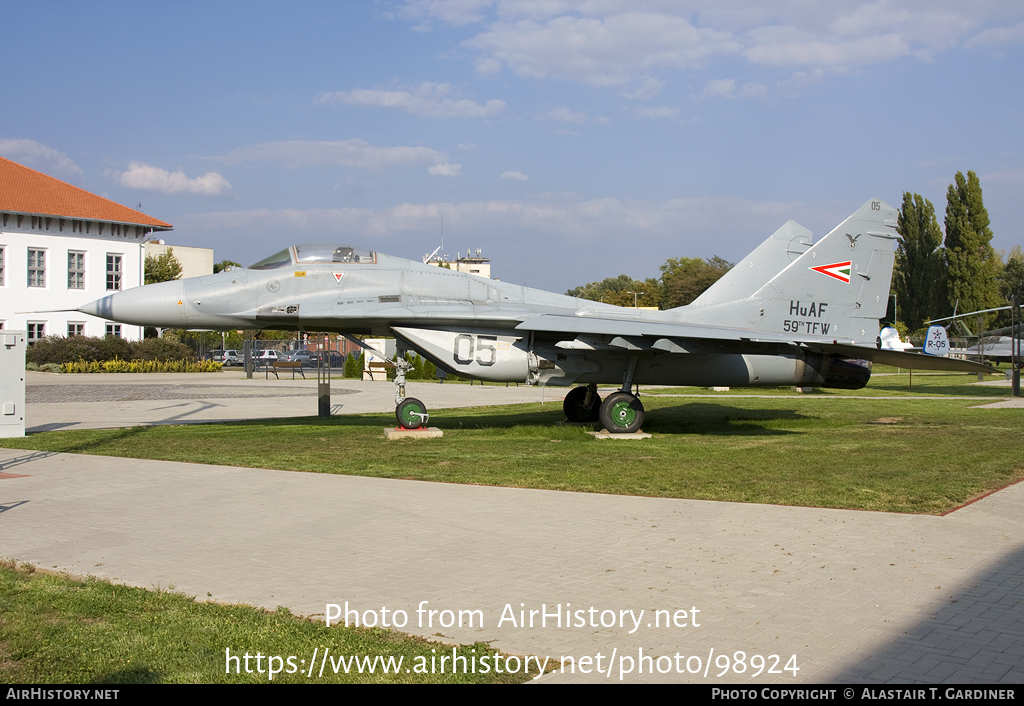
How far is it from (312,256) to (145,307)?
2892 millimetres

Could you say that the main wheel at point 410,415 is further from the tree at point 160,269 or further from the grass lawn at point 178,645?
the tree at point 160,269

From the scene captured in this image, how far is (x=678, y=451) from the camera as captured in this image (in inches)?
486

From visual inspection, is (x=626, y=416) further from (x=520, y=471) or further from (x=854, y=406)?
(x=854, y=406)

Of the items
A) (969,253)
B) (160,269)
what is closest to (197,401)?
(160,269)

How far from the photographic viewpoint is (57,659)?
4.05 meters

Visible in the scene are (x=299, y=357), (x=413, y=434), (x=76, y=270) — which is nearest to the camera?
(x=413, y=434)

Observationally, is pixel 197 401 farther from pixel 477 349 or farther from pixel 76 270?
pixel 76 270

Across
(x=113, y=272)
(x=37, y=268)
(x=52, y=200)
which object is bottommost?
(x=37, y=268)

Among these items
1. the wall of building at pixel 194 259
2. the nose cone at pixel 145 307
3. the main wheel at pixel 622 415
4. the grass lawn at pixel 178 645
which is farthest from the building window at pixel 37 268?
the grass lawn at pixel 178 645

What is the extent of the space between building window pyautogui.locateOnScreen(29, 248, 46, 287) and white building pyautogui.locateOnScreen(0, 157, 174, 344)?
0.05 metres

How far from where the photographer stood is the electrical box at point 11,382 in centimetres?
1391

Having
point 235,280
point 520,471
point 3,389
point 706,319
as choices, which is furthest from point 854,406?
point 3,389
